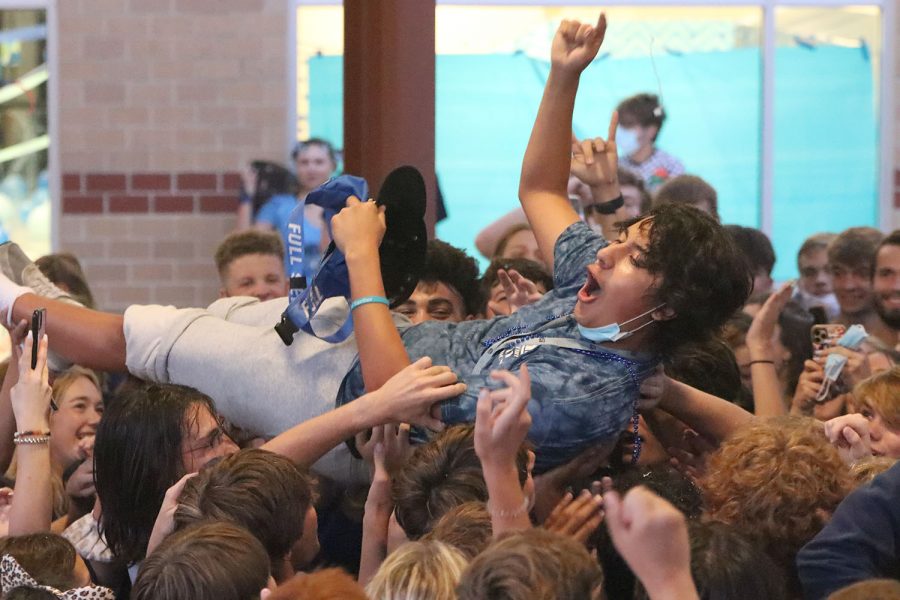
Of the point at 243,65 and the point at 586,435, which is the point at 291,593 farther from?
the point at 243,65

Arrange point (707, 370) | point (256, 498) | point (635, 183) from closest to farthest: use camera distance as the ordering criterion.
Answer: point (256, 498), point (707, 370), point (635, 183)

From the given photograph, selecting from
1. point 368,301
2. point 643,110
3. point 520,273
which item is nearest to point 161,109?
point 643,110

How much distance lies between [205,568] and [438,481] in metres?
0.51

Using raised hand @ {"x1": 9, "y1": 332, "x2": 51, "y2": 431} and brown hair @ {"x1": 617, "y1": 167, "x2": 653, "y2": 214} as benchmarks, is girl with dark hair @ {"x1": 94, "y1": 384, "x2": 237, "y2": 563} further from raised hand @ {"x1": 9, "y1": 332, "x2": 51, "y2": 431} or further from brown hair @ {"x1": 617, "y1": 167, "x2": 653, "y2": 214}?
brown hair @ {"x1": 617, "y1": 167, "x2": 653, "y2": 214}

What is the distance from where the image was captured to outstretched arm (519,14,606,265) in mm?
2959

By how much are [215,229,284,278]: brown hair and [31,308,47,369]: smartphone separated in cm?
157

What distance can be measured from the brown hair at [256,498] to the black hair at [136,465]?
0.88 ft

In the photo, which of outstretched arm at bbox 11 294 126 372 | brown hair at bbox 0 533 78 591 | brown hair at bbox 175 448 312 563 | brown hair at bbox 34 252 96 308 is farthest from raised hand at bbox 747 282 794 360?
brown hair at bbox 34 252 96 308

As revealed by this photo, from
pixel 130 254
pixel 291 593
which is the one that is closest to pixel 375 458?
pixel 291 593

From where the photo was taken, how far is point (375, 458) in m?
2.57

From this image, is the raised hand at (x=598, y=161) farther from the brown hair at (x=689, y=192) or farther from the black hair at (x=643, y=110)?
the black hair at (x=643, y=110)

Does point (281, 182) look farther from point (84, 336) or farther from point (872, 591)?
point (872, 591)

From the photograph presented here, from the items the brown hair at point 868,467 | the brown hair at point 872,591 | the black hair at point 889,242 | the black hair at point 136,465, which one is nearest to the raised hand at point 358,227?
the black hair at point 136,465

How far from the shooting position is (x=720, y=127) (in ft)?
22.6
